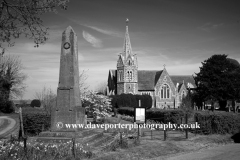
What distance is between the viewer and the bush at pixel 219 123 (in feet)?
53.4

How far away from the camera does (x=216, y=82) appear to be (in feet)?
160

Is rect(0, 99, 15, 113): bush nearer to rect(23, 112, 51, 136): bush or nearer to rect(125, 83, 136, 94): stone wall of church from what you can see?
rect(125, 83, 136, 94): stone wall of church

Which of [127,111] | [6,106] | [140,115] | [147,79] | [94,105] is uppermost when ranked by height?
[147,79]

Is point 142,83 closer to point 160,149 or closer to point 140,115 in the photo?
point 140,115

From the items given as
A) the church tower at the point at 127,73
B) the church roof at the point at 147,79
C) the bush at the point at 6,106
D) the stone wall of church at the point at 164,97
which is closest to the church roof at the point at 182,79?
the church roof at the point at 147,79

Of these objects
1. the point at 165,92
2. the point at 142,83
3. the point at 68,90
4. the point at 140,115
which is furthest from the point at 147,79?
the point at 68,90

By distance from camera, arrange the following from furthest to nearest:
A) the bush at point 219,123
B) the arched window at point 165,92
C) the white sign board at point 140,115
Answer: the arched window at point 165,92
the bush at point 219,123
the white sign board at point 140,115

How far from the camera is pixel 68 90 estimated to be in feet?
38.9

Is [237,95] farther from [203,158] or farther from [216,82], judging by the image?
[203,158]

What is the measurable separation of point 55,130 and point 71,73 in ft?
8.84

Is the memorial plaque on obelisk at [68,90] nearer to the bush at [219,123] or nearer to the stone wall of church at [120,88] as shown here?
the bush at [219,123]

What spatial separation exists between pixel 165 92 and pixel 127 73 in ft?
34.1

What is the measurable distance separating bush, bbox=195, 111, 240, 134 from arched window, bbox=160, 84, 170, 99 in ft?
138

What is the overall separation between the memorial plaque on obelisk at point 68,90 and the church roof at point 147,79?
4721 centimetres
